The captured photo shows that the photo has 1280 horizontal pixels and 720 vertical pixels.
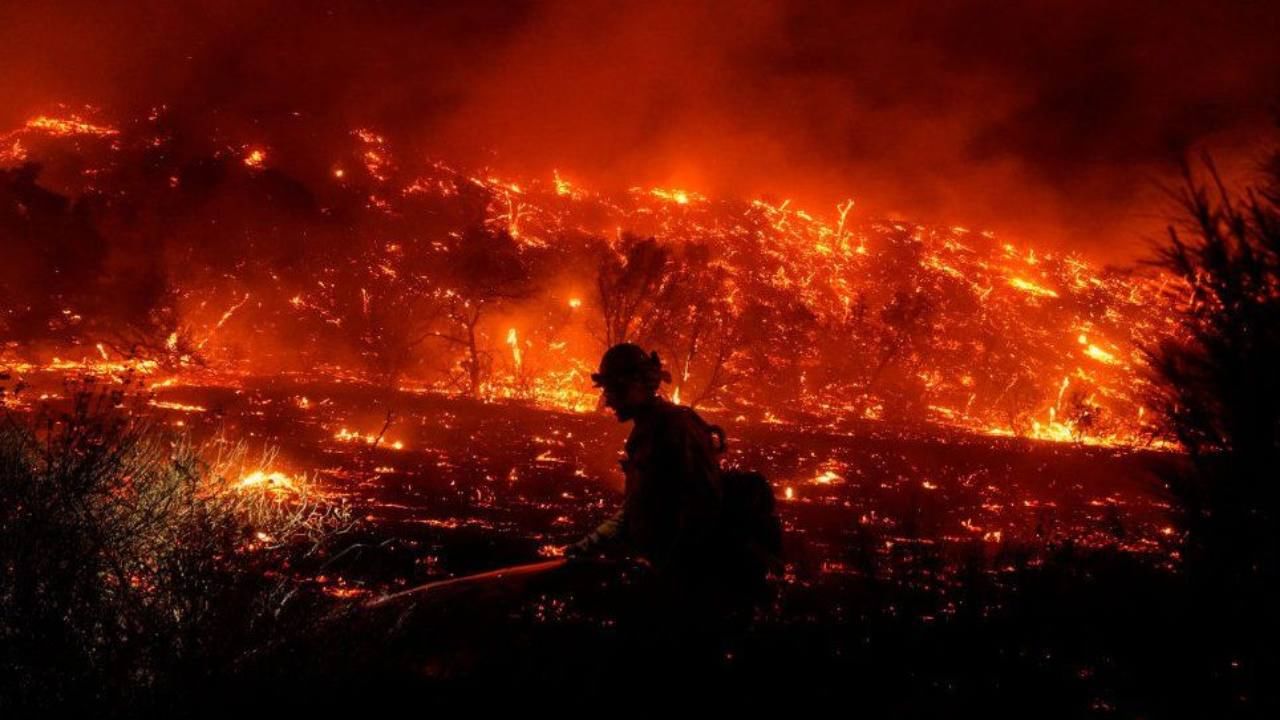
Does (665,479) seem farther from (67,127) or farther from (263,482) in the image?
(67,127)

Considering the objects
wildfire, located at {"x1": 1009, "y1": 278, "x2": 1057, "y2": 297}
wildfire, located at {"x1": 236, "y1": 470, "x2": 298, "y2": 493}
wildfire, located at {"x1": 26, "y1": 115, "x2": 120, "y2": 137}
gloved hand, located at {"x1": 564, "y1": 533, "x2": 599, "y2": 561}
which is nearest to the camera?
gloved hand, located at {"x1": 564, "y1": 533, "x2": 599, "y2": 561}

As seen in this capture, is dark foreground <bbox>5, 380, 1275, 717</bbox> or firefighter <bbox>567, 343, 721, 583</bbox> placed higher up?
firefighter <bbox>567, 343, 721, 583</bbox>

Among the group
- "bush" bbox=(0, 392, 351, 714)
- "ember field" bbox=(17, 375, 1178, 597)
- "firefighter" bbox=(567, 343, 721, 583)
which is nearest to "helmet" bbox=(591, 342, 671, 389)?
"firefighter" bbox=(567, 343, 721, 583)

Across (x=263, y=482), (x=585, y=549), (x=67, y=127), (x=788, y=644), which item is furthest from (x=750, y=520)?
(x=67, y=127)

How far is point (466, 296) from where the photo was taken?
3428 centimetres

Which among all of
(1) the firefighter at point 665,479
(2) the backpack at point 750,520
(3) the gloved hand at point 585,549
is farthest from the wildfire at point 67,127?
(2) the backpack at point 750,520

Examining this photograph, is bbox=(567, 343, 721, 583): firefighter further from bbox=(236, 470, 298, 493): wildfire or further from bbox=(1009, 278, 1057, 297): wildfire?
bbox=(1009, 278, 1057, 297): wildfire

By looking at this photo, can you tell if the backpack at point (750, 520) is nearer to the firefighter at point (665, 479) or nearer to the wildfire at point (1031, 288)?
the firefighter at point (665, 479)

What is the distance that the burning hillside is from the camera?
20234 mm

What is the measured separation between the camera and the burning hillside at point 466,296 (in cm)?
2023

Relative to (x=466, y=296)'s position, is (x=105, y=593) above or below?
below

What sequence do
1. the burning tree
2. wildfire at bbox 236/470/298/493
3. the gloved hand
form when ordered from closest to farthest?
the gloved hand
wildfire at bbox 236/470/298/493
the burning tree

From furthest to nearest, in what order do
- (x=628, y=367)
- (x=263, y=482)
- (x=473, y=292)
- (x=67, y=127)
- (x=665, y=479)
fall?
(x=67, y=127) < (x=473, y=292) < (x=263, y=482) < (x=628, y=367) < (x=665, y=479)

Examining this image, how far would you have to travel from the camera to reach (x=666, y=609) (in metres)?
3.32
